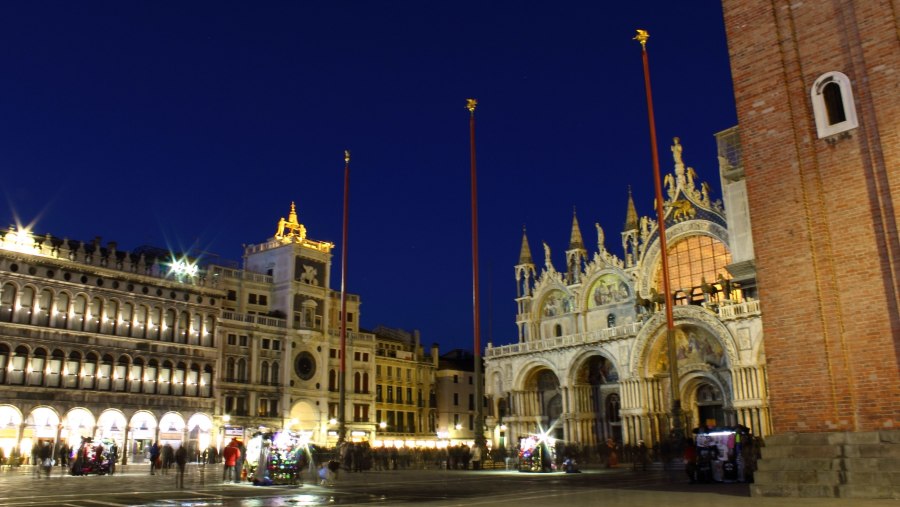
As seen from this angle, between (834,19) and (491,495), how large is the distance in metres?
13.4

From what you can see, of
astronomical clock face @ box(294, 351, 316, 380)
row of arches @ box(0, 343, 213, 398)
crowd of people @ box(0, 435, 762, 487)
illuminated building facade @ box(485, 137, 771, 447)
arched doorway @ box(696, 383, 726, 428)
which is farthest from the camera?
astronomical clock face @ box(294, 351, 316, 380)

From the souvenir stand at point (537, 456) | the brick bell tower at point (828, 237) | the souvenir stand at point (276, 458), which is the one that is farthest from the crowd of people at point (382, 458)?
the brick bell tower at point (828, 237)

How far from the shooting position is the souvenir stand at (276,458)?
26.0 metres

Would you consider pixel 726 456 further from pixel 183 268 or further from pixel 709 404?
pixel 183 268

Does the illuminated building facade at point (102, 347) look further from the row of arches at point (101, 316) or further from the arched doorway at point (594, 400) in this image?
the arched doorway at point (594, 400)

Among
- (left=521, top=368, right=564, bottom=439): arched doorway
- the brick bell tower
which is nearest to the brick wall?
the brick bell tower

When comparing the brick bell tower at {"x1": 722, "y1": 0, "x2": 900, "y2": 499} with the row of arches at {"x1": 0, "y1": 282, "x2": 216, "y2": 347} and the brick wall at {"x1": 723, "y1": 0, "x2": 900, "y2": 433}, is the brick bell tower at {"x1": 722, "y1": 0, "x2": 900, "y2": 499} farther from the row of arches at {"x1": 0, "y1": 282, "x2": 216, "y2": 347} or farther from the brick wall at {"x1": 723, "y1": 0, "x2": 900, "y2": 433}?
the row of arches at {"x1": 0, "y1": 282, "x2": 216, "y2": 347}

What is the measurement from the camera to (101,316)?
54.6 m

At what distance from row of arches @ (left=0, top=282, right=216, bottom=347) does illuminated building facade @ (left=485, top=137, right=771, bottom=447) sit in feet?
75.9

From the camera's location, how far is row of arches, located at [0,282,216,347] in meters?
50.5

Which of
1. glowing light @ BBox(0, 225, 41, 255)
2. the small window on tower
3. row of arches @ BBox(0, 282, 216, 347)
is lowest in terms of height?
the small window on tower

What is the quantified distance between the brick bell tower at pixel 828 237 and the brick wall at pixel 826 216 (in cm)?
2

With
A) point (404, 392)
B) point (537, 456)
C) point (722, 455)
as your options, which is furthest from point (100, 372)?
point (722, 455)

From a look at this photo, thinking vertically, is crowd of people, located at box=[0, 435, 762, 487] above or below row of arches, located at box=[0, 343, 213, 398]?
below
